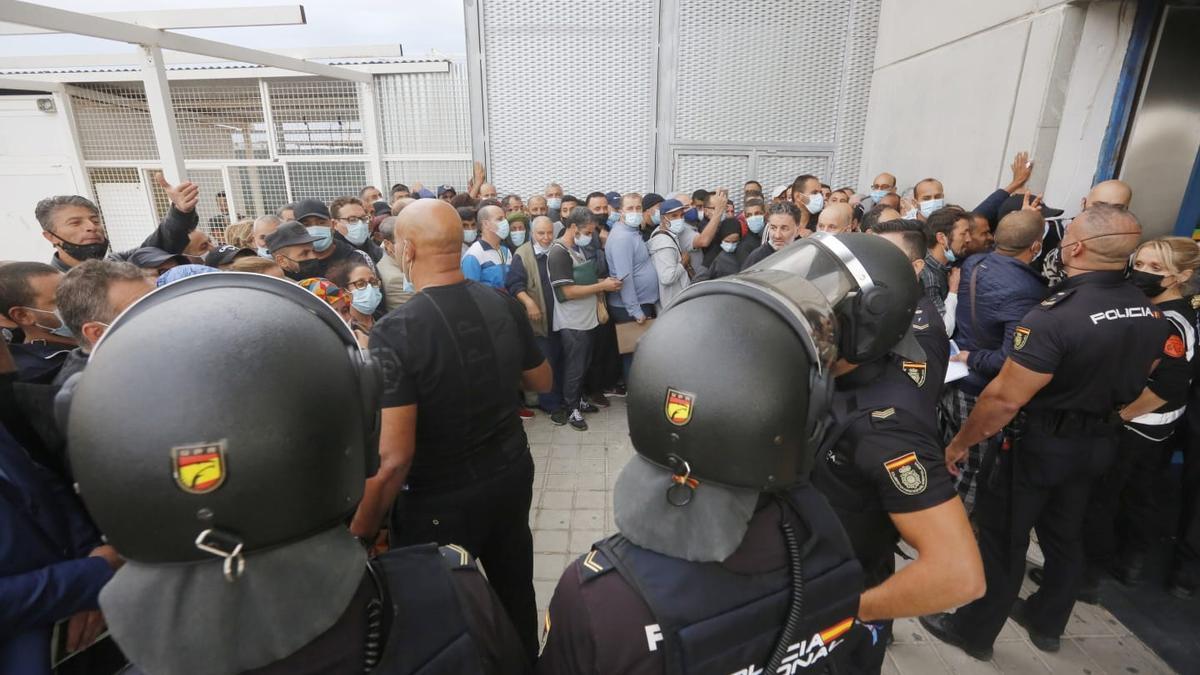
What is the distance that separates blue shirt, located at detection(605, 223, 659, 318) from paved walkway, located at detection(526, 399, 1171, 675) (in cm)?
117

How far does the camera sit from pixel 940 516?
1.34 metres

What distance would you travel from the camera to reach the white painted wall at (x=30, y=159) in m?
9.53

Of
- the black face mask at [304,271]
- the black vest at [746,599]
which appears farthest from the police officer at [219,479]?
the black face mask at [304,271]

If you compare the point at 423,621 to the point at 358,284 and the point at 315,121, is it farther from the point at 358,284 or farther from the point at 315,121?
the point at 315,121

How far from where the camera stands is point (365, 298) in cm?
332

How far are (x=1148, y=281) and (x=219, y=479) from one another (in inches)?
158

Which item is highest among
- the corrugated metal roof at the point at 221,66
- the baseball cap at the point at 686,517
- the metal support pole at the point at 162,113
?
the corrugated metal roof at the point at 221,66

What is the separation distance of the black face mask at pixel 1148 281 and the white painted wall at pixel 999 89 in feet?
6.08

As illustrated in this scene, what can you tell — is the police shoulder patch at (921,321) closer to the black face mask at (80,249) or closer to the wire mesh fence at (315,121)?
the black face mask at (80,249)

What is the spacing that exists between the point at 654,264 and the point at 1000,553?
3581mm

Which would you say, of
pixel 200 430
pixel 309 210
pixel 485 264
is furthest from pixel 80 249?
pixel 200 430

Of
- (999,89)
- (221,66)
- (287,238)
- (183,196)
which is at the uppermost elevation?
(221,66)

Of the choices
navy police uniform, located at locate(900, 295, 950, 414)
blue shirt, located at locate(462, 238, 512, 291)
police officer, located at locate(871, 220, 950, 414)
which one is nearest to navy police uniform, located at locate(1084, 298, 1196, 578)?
police officer, located at locate(871, 220, 950, 414)

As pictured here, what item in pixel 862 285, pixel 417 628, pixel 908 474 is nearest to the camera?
pixel 417 628
